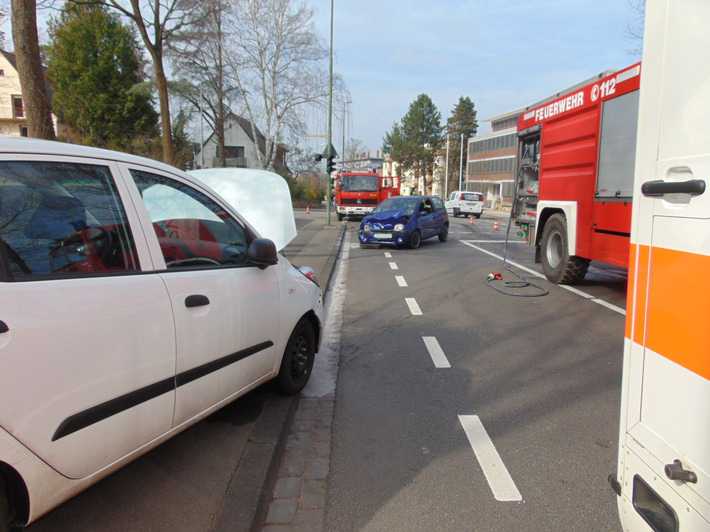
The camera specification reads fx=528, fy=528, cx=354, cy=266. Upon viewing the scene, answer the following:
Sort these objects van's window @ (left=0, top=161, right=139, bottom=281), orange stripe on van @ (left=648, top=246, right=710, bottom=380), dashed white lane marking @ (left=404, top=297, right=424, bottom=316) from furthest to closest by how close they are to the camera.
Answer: dashed white lane marking @ (left=404, top=297, right=424, bottom=316) < van's window @ (left=0, top=161, right=139, bottom=281) < orange stripe on van @ (left=648, top=246, right=710, bottom=380)

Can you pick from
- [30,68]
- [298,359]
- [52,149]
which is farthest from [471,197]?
[52,149]

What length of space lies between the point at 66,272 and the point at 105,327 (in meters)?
0.27

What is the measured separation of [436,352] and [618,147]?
4082 mm

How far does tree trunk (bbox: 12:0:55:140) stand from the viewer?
5801 millimetres

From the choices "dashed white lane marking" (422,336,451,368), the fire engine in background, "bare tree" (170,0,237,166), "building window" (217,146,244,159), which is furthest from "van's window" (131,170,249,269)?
"building window" (217,146,244,159)

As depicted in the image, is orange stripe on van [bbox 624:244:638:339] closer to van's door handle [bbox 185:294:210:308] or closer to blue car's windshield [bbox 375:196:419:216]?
van's door handle [bbox 185:294:210:308]

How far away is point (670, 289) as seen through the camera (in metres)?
1.74

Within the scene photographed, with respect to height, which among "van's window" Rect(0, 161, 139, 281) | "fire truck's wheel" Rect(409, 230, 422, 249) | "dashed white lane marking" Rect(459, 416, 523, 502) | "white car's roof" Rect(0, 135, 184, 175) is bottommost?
"dashed white lane marking" Rect(459, 416, 523, 502)

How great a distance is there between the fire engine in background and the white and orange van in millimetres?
25318

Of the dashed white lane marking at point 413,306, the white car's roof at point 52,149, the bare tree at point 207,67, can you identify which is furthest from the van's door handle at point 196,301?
the bare tree at point 207,67

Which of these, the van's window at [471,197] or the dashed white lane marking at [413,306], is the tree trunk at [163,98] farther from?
the van's window at [471,197]

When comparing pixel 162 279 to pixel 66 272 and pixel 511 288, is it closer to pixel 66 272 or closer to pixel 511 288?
pixel 66 272

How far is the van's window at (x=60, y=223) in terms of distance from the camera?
2.05m

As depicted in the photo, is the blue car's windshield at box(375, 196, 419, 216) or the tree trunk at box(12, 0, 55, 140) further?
the blue car's windshield at box(375, 196, 419, 216)
